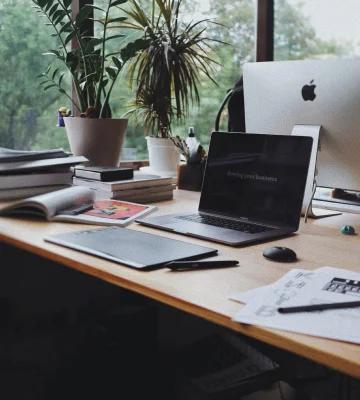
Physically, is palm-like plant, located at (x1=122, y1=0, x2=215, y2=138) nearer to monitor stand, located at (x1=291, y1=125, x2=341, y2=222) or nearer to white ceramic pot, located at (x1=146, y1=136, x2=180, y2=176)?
white ceramic pot, located at (x1=146, y1=136, x2=180, y2=176)

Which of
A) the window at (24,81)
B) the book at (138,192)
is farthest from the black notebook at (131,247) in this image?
the window at (24,81)

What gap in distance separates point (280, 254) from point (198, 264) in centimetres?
19

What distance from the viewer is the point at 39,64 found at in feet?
8.28

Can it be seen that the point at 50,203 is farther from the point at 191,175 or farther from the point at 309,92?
the point at 309,92

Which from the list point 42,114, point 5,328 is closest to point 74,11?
point 42,114

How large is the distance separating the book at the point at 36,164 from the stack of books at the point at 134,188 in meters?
0.08

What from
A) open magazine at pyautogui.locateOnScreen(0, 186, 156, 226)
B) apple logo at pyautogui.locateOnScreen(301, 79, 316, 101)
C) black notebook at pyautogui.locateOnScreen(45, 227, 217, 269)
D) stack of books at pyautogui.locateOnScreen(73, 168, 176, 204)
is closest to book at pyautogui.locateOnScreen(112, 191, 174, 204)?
stack of books at pyautogui.locateOnScreen(73, 168, 176, 204)

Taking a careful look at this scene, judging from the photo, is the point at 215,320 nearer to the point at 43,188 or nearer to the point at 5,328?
the point at 43,188

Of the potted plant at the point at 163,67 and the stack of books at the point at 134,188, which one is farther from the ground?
the potted plant at the point at 163,67

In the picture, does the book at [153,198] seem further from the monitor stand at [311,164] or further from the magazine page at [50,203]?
the monitor stand at [311,164]

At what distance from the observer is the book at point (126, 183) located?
6.28 ft

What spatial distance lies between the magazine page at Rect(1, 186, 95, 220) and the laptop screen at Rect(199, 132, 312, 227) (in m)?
0.37

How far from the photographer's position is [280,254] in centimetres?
125

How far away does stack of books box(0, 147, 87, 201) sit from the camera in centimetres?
185
